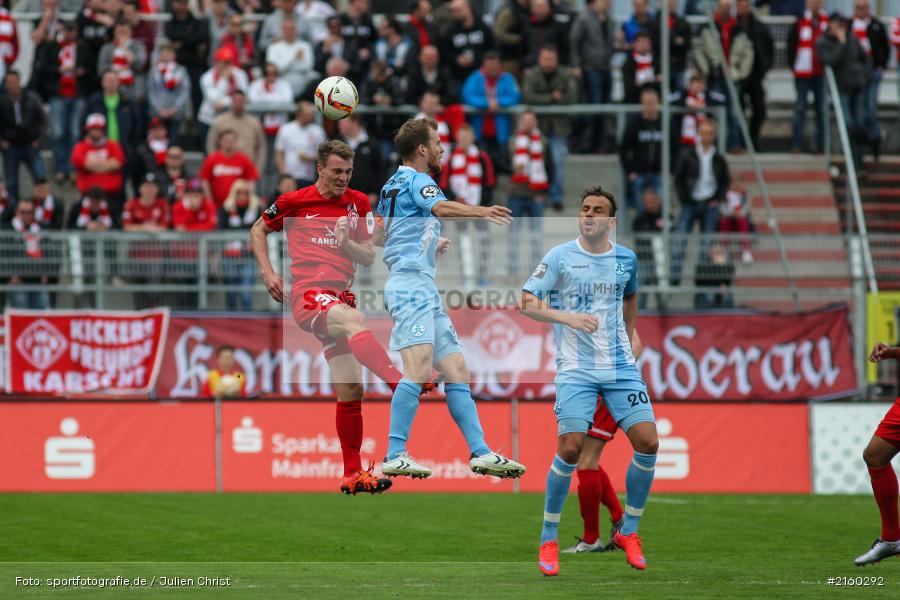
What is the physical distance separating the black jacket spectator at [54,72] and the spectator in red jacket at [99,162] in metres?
1.47

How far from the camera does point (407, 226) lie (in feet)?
36.8

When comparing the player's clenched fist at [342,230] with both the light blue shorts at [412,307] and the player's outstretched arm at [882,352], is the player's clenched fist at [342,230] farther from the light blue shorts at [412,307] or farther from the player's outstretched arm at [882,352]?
the player's outstretched arm at [882,352]

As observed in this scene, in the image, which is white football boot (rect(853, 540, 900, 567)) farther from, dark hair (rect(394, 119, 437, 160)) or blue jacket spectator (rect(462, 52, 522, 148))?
blue jacket spectator (rect(462, 52, 522, 148))

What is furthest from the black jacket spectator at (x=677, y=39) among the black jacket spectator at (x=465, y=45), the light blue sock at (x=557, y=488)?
the light blue sock at (x=557, y=488)

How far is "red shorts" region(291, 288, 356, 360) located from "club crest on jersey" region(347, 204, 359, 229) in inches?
22.7

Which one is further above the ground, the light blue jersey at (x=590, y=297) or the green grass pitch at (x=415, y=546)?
the light blue jersey at (x=590, y=297)

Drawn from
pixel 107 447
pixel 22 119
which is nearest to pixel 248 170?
pixel 22 119

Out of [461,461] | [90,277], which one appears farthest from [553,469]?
[90,277]

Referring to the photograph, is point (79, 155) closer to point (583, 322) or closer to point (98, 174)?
point (98, 174)

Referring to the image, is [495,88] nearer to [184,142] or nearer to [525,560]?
[184,142]

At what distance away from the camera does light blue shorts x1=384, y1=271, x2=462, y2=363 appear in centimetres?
1124

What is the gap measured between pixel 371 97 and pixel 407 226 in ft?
40.9

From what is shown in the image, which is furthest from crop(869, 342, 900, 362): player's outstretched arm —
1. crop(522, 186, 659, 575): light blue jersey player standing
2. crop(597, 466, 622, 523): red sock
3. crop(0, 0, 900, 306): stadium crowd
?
crop(0, 0, 900, 306): stadium crowd

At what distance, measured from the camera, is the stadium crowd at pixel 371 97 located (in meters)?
22.3
